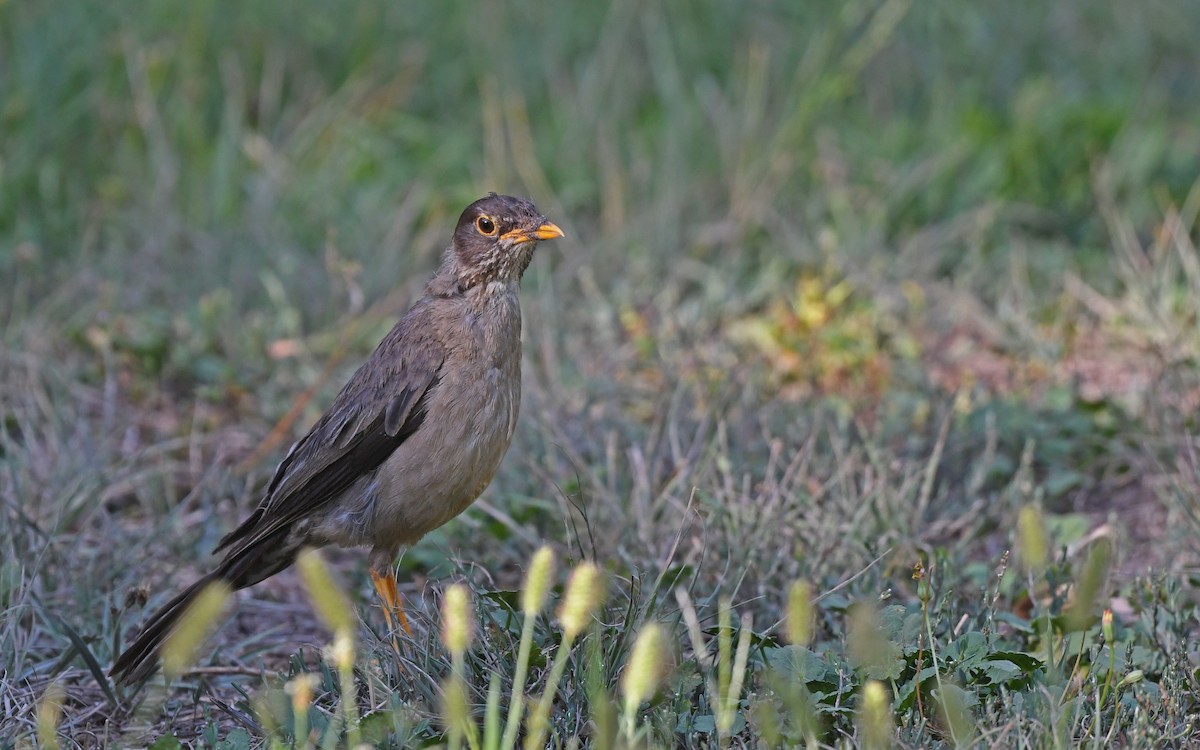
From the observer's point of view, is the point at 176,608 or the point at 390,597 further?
the point at 390,597

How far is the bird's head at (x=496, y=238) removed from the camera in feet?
15.4

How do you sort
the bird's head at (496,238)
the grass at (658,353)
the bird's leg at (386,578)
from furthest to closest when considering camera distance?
the bird's head at (496,238), the bird's leg at (386,578), the grass at (658,353)

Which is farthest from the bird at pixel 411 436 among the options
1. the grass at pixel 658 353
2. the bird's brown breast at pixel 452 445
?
the grass at pixel 658 353

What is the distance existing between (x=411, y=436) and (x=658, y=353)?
161 centimetres

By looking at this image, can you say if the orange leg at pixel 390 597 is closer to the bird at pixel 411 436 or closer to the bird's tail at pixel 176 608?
the bird at pixel 411 436

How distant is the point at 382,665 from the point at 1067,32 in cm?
693

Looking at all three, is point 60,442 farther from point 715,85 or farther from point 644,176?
point 715,85

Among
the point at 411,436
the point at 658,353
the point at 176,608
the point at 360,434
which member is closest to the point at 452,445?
the point at 411,436

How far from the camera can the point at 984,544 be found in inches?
202

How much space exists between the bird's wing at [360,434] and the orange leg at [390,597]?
284mm

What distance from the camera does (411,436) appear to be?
4.42 metres

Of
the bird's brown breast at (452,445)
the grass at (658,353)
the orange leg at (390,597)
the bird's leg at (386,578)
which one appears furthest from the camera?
the bird's leg at (386,578)

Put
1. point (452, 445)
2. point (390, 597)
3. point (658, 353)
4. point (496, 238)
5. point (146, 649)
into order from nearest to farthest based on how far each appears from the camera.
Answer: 1. point (146, 649)
2. point (452, 445)
3. point (390, 597)
4. point (496, 238)
5. point (658, 353)

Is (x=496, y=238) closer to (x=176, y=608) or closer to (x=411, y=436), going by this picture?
(x=411, y=436)
